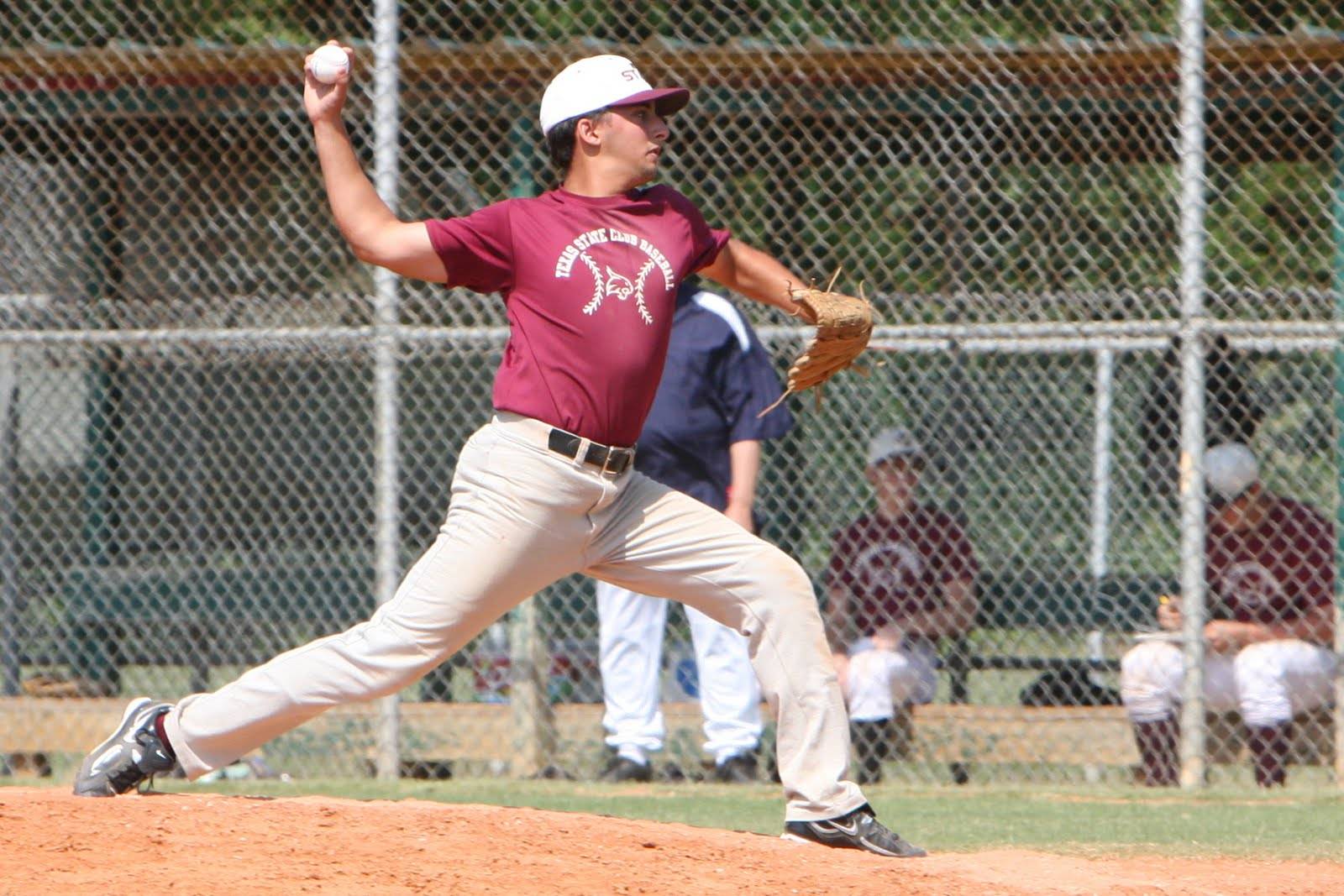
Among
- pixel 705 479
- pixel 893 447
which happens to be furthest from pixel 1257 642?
pixel 705 479

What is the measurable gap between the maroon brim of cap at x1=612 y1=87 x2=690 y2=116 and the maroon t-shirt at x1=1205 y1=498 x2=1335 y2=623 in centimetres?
337

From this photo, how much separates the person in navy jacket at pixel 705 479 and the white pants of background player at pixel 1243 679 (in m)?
1.45

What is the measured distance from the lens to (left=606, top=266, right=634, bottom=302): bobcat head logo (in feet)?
13.1

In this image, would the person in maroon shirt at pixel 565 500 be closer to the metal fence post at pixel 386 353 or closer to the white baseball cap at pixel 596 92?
the white baseball cap at pixel 596 92

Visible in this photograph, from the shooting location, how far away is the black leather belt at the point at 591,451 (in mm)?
3945

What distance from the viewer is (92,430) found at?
8.53 metres

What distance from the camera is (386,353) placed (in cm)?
669

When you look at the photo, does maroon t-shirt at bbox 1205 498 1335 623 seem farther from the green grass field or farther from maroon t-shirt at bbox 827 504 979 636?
maroon t-shirt at bbox 827 504 979 636

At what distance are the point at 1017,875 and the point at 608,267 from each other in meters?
1.65

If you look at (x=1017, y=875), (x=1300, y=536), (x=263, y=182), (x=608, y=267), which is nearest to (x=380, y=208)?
(x=608, y=267)

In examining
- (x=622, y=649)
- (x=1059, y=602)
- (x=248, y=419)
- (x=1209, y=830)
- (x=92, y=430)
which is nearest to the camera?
(x=1209, y=830)

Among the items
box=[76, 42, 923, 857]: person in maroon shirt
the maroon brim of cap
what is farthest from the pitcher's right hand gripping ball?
the maroon brim of cap

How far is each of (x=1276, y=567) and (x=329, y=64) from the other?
14.1ft

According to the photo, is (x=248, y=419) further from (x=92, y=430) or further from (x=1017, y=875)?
(x=1017, y=875)
